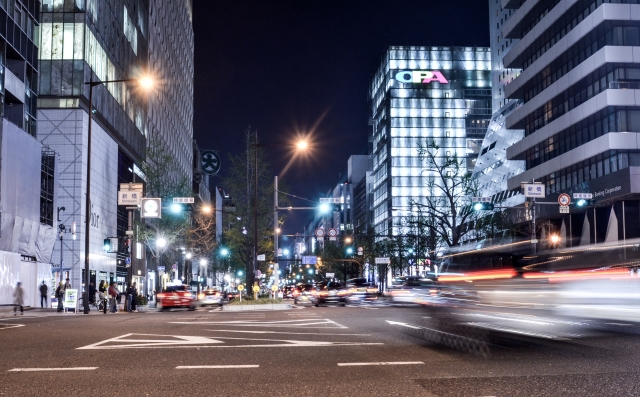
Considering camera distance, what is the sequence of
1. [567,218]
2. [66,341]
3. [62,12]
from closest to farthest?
[66,341], [62,12], [567,218]

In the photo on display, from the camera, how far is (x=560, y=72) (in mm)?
70250

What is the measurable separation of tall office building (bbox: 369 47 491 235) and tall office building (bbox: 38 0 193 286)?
70.7 metres

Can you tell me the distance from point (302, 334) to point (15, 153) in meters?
30.4

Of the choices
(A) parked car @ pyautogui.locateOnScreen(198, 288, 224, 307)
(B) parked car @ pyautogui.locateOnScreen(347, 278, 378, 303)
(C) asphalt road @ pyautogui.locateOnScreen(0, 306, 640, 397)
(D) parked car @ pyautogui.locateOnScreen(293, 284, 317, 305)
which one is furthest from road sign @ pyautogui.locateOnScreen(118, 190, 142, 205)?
(C) asphalt road @ pyautogui.locateOnScreen(0, 306, 640, 397)

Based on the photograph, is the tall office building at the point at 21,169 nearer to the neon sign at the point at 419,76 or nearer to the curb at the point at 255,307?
the curb at the point at 255,307

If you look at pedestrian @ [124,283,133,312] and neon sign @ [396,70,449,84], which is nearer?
pedestrian @ [124,283,133,312]

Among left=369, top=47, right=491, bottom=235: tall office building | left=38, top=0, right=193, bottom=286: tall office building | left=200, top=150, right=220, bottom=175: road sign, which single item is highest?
left=369, top=47, right=491, bottom=235: tall office building

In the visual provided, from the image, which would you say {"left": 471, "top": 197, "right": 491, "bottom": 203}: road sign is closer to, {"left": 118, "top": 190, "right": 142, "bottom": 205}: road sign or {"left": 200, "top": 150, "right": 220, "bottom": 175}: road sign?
{"left": 118, "top": 190, "right": 142, "bottom": 205}: road sign

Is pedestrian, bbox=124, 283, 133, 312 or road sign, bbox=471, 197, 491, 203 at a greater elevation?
road sign, bbox=471, 197, 491, 203

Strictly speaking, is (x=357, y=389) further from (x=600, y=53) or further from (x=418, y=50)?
(x=418, y=50)

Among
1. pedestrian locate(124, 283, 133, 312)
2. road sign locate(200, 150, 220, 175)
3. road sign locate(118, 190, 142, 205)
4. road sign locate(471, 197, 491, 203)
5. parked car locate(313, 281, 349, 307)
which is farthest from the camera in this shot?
road sign locate(200, 150, 220, 175)

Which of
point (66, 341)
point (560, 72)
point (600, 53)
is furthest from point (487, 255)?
point (560, 72)

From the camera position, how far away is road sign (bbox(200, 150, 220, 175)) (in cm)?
14212

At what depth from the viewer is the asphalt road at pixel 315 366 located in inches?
309
